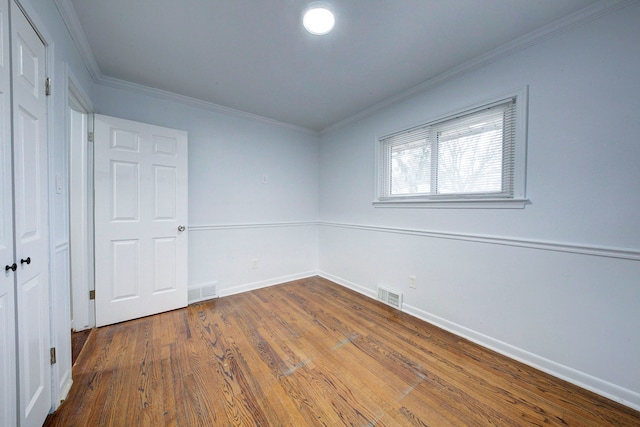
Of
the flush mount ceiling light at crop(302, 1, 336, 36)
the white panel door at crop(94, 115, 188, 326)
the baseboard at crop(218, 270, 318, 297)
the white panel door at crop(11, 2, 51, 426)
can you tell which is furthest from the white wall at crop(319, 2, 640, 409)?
the white panel door at crop(11, 2, 51, 426)

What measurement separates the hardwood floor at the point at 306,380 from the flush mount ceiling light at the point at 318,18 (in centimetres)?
245

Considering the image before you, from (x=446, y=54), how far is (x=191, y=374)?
319cm

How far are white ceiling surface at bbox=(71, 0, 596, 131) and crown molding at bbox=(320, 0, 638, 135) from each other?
3cm

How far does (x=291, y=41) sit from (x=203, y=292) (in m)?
2.83

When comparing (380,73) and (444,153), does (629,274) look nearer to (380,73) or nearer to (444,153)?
(444,153)

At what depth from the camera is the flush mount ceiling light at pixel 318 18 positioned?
151 cm

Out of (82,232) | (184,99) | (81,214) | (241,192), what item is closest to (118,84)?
(184,99)

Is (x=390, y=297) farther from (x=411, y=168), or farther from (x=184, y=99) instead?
(x=184, y=99)

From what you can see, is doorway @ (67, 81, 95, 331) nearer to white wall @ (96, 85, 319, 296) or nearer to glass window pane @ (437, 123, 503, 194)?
white wall @ (96, 85, 319, 296)

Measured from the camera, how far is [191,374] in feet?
5.49

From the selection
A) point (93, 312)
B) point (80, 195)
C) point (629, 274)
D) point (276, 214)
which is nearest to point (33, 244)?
point (80, 195)

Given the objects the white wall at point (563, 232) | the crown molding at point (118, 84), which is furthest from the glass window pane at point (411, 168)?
the crown molding at point (118, 84)

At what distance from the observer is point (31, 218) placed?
1.18 m

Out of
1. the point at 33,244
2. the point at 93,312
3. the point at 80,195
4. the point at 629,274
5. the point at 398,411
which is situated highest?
the point at 80,195
